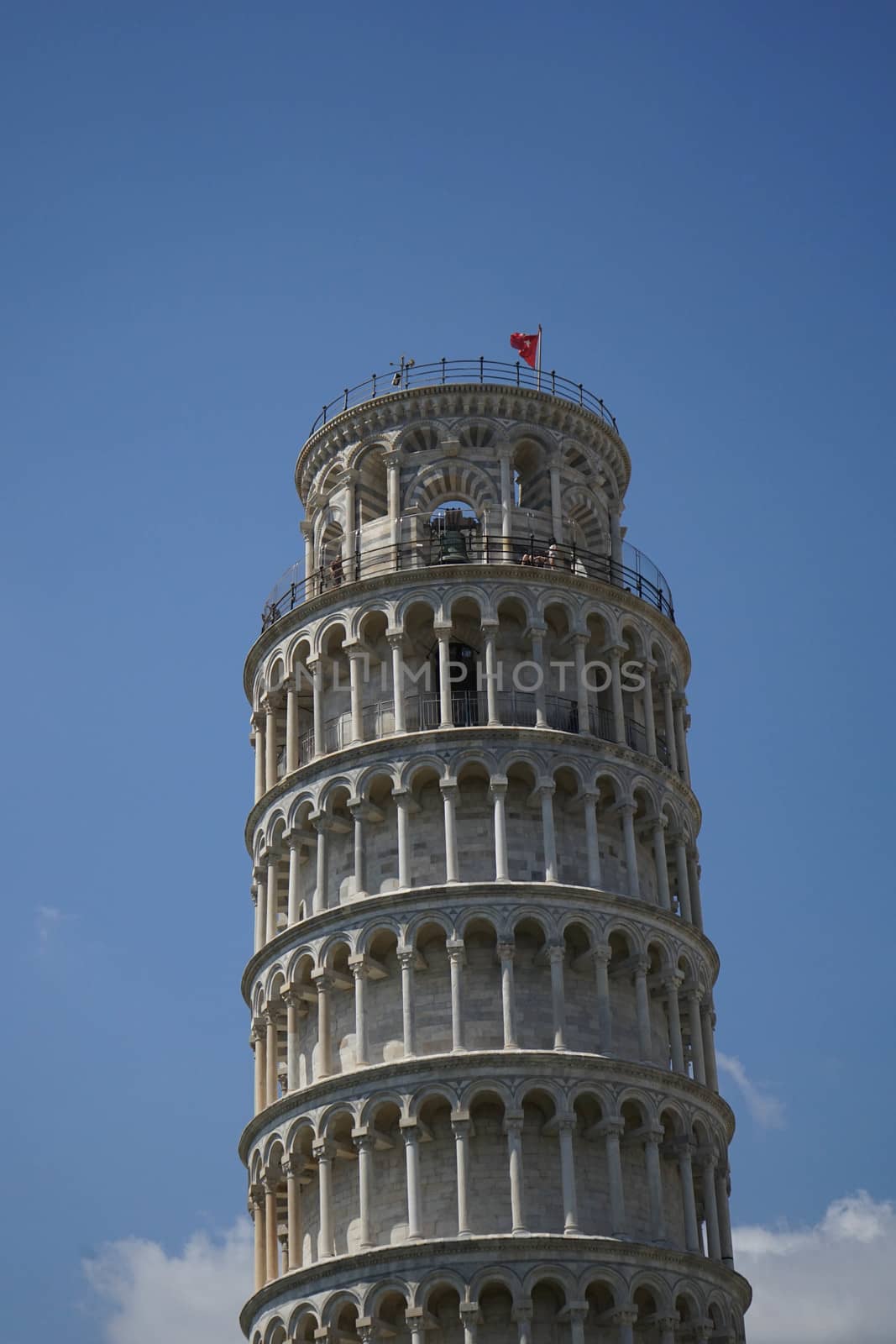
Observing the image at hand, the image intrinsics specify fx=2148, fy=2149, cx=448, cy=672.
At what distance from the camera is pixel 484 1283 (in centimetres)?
5312

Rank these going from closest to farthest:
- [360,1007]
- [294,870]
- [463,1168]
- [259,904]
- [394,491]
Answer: [463,1168]
[360,1007]
[294,870]
[259,904]
[394,491]

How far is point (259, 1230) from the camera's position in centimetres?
5916

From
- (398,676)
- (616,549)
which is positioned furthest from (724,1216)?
(616,549)

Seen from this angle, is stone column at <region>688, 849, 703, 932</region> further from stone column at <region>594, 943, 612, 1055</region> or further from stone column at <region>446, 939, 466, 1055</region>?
stone column at <region>446, 939, 466, 1055</region>

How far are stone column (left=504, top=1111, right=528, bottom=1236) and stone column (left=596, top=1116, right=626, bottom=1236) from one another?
2288 millimetres

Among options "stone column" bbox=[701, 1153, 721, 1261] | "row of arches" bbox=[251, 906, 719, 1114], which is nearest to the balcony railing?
"row of arches" bbox=[251, 906, 719, 1114]

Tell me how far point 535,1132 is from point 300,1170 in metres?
6.61

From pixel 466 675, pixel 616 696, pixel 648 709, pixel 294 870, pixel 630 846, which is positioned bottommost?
pixel 630 846

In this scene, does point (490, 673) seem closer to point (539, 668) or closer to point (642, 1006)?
point (539, 668)

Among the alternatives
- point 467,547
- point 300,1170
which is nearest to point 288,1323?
point 300,1170

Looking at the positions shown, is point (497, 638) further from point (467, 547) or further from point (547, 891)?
point (547, 891)

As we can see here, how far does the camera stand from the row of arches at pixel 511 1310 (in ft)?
174

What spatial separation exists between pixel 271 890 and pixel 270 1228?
9.70m

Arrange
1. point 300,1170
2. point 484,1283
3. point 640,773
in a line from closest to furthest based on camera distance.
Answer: point 484,1283, point 300,1170, point 640,773
